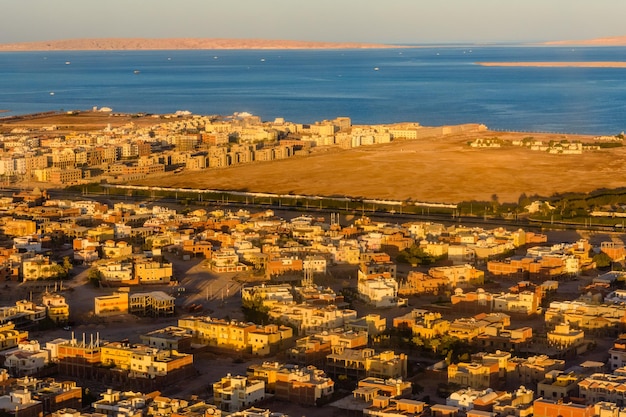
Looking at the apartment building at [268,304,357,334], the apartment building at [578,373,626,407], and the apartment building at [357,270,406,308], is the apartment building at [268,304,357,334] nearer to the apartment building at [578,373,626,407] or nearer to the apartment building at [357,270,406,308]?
the apartment building at [357,270,406,308]

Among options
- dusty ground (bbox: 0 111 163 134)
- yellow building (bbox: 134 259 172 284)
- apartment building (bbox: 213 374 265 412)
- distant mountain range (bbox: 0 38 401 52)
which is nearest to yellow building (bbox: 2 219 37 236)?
yellow building (bbox: 134 259 172 284)

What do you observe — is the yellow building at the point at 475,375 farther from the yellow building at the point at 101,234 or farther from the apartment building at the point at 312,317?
the yellow building at the point at 101,234

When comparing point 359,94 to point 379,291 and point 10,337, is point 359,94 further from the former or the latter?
point 10,337

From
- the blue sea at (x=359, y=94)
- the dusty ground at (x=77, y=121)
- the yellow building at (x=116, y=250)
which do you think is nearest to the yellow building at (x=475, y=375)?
the yellow building at (x=116, y=250)

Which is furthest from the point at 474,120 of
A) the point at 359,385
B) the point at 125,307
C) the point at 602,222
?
the point at 359,385

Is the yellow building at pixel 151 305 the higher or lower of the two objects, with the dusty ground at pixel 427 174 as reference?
lower

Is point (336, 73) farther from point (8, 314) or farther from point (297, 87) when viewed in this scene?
point (8, 314)

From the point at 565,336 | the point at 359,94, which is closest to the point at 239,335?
the point at 565,336
